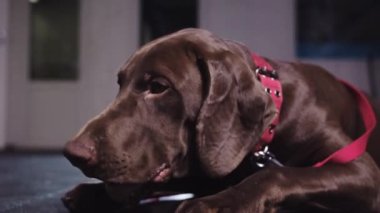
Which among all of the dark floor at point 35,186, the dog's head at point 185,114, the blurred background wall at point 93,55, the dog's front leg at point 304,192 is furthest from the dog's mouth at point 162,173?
the blurred background wall at point 93,55

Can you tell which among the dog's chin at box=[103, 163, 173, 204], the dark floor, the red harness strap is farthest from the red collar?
the dark floor

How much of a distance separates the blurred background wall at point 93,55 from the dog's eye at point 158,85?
3.35 metres

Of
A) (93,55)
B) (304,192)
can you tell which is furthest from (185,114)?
(93,55)

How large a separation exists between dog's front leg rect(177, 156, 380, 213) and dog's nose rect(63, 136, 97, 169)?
18 cm

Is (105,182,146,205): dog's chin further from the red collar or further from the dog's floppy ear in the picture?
the red collar

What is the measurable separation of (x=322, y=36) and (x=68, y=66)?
207 cm

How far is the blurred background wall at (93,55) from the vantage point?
14.5ft

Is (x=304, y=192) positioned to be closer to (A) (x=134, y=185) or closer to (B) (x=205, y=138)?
(B) (x=205, y=138)

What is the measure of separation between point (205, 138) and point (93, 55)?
3683mm

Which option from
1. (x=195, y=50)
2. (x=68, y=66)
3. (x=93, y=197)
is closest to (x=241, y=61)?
(x=195, y=50)

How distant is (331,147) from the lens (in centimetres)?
126

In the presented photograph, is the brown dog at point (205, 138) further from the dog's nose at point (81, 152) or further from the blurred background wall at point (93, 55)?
the blurred background wall at point (93, 55)

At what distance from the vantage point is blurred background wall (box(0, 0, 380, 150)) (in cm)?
442

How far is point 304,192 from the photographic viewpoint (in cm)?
110
